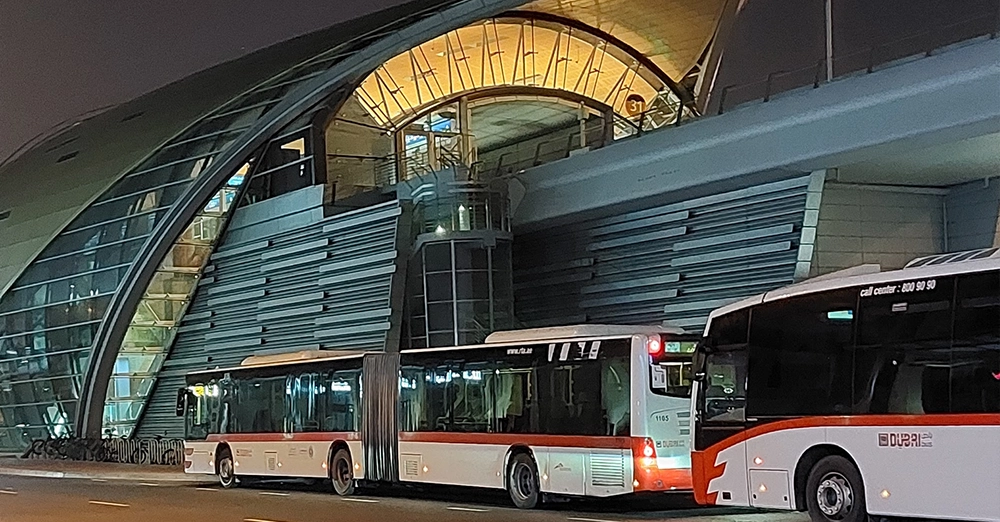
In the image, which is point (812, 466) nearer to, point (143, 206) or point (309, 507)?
point (309, 507)

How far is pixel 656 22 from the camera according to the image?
172 feet

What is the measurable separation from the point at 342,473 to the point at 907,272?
13.1 m

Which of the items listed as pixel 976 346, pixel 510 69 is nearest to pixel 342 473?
pixel 976 346

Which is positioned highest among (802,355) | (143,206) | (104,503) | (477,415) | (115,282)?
(143,206)

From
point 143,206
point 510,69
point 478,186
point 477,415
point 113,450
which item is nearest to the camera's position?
point 477,415

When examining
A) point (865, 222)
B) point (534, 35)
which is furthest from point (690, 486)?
point (534, 35)

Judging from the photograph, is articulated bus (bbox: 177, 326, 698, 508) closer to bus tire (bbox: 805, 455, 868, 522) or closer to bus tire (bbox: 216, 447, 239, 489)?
bus tire (bbox: 216, 447, 239, 489)

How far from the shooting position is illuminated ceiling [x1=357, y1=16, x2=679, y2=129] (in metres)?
53.3

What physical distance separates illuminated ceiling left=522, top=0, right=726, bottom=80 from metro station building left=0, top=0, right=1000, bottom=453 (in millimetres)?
149

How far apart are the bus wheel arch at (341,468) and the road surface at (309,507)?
282mm

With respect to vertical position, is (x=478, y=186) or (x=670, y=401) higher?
(x=478, y=186)

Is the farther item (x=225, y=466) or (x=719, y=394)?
(x=225, y=466)

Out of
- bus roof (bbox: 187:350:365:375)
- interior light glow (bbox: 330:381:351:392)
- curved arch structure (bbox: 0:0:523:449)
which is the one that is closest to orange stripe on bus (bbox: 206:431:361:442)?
Result: interior light glow (bbox: 330:381:351:392)

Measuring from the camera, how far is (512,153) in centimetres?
3781
